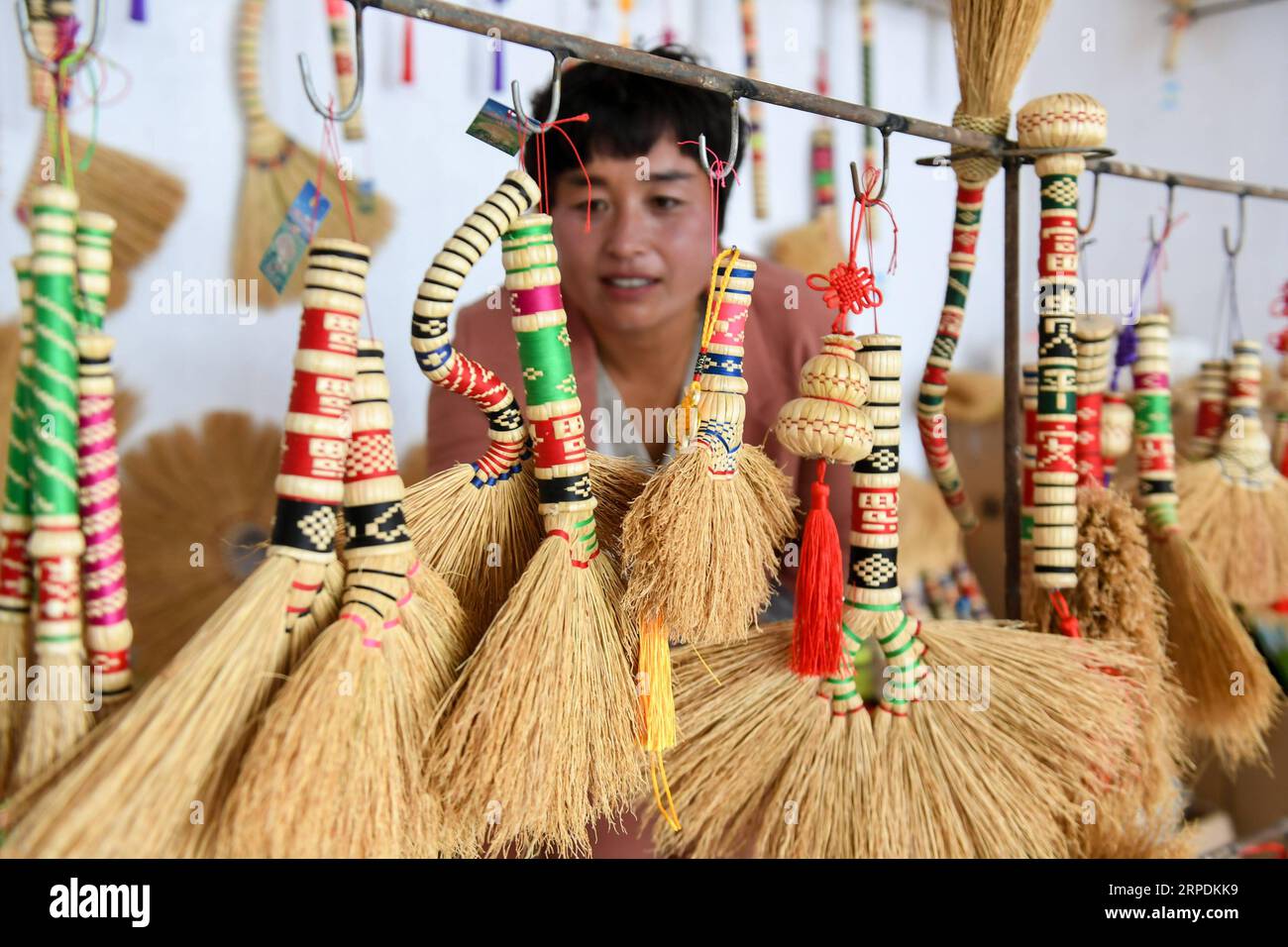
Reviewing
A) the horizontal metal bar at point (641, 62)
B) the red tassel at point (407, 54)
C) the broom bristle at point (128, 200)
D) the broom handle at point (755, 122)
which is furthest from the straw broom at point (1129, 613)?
the broom bristle at point (128, 200)

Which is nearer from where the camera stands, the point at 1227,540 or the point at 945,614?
the point at 1227,540

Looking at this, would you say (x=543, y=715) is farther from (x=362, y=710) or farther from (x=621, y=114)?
(x=621, y=114)

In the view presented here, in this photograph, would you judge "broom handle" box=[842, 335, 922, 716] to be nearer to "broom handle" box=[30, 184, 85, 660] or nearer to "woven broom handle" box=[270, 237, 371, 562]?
"woven broom handle" box=[270, 237, 371, 562]

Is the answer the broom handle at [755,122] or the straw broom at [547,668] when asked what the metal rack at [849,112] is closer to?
the straw broom at [547,668]

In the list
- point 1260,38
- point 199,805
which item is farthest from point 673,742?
point 1260,38

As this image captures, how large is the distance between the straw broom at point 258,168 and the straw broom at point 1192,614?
4.41 feet

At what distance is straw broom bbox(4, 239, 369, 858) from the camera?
0.60 metres

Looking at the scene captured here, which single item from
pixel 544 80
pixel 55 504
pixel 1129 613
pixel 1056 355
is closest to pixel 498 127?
pixel 55 504

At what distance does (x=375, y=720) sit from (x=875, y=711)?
1.69 feet

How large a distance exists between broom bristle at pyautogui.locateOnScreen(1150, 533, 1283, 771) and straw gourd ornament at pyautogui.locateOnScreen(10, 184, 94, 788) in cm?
115

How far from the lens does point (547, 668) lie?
2.43ft

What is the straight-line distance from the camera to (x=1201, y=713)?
3.96 feet

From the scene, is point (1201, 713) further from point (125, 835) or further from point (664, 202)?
point (125, 835)

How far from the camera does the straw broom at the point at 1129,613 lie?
1062 millimetres
